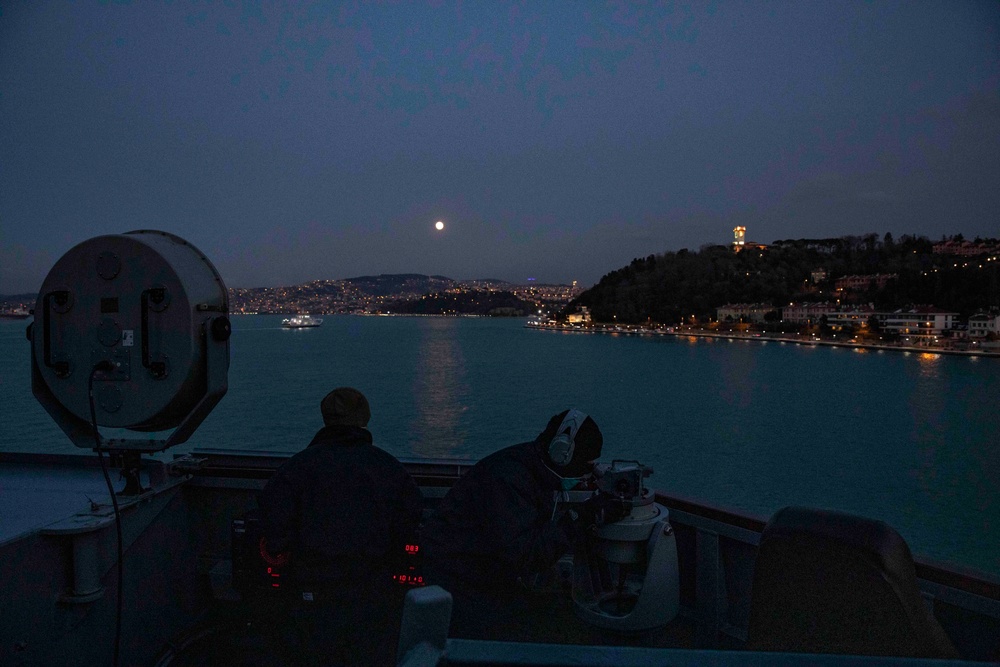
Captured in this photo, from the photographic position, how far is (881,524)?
160cm

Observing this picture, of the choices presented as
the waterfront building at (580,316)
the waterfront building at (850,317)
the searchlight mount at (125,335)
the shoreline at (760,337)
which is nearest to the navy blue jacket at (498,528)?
the searchlight mount at (125,335)

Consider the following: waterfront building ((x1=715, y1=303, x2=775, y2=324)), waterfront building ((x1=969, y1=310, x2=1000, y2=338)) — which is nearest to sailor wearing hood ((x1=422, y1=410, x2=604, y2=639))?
waterfront building ((x1=969, y1=310, x2=1000, y2=338))

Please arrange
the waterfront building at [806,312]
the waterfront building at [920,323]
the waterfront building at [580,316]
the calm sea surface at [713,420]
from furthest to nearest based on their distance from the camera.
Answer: the waterfront building at [580,316]
the waterfront building at [806,312]
the waterfront building at [920,323]
the calm sea surface at [713,420]

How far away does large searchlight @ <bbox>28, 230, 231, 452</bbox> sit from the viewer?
8.66ft

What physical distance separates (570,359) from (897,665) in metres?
74.0

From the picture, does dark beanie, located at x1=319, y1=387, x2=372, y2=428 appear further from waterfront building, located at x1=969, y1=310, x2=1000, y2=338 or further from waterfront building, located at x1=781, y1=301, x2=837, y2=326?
waterfront building, located at x1=781, y1=301, x2=837, y2=326

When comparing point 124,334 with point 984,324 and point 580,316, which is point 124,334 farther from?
point 580,316

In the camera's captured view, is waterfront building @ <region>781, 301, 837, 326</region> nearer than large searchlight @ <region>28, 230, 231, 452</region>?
No

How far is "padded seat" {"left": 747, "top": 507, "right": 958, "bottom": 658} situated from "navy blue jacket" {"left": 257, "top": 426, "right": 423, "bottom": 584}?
138 centimetres

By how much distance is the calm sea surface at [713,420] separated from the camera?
28.0 metres

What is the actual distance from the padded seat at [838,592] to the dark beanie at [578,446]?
0.85m

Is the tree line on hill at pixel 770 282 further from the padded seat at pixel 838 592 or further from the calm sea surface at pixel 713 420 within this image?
the padded seat at pixel 838 592

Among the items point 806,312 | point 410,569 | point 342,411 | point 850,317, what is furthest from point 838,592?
point 806,312

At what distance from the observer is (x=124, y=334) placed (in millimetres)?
2646
